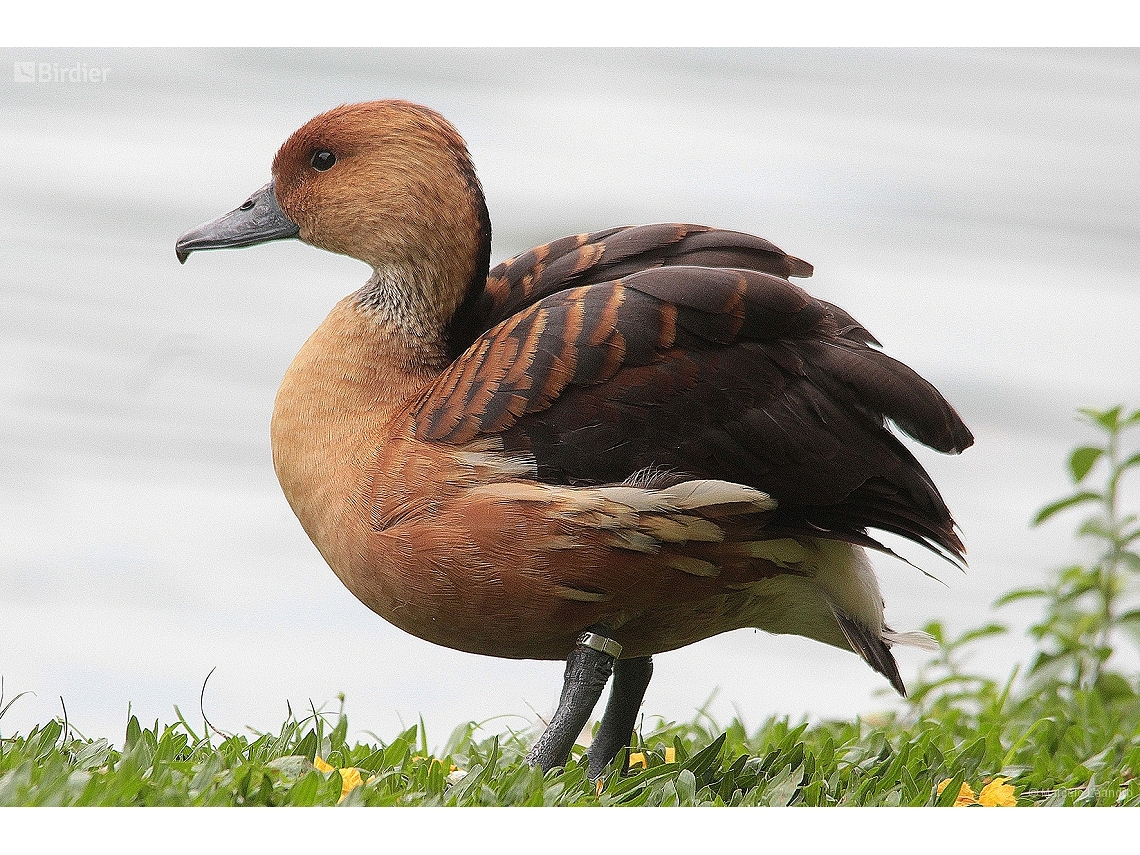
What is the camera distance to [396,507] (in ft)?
9.29

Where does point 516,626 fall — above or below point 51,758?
above

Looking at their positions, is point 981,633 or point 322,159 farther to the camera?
point 981,633

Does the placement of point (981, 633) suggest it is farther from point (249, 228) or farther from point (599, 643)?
point (249, 228)

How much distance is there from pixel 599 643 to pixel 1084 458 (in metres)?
1.87

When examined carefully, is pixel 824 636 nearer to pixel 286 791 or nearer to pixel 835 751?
pixel 835 751

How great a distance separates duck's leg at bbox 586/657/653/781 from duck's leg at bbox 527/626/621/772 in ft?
1.12

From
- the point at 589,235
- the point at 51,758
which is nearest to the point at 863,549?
A: the point at 589,235

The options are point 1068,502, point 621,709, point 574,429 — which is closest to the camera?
point 574,429

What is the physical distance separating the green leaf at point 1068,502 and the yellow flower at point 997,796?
1.09 meters

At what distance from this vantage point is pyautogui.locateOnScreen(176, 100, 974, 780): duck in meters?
2.74

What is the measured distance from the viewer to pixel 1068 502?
152 inches

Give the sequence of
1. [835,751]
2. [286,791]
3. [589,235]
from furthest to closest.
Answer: [835,751]
[589,235]
[286,791]

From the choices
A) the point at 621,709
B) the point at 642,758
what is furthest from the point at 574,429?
the point at 642,758

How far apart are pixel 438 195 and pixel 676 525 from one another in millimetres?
955
